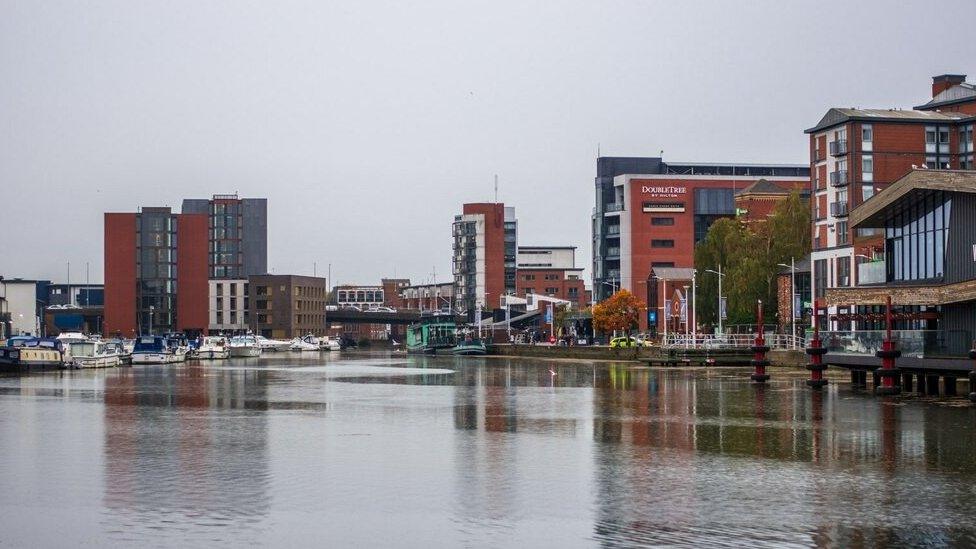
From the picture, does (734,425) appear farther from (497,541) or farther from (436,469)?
(497,541)

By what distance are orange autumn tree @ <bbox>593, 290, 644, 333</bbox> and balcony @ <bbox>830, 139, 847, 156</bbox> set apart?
57772 millimetres

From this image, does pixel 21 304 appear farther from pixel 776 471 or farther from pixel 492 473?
pixel 776 471

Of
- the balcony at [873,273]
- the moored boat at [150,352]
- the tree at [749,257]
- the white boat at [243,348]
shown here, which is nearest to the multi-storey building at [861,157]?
the tree at [749,257]

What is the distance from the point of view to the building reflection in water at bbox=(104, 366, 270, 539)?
82.2 feet

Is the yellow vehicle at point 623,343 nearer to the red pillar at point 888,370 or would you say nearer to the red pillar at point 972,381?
the red pillar at point 888,370

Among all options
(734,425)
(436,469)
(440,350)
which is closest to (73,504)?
(436,469)

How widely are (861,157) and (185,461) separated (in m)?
85.6

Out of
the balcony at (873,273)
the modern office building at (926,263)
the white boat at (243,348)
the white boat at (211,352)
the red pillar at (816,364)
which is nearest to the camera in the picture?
the modern office building at (926,263)

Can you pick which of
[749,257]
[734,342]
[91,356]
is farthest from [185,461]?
[749,257]

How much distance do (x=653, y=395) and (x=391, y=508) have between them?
129 feet

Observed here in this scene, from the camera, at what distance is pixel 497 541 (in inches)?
874

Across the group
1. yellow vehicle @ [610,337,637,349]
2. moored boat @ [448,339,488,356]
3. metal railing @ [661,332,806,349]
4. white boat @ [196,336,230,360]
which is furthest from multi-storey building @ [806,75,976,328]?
white boat @ [196,336,230,360]

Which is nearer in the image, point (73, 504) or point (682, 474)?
point (73, 504)

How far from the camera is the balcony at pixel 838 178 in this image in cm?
10901
